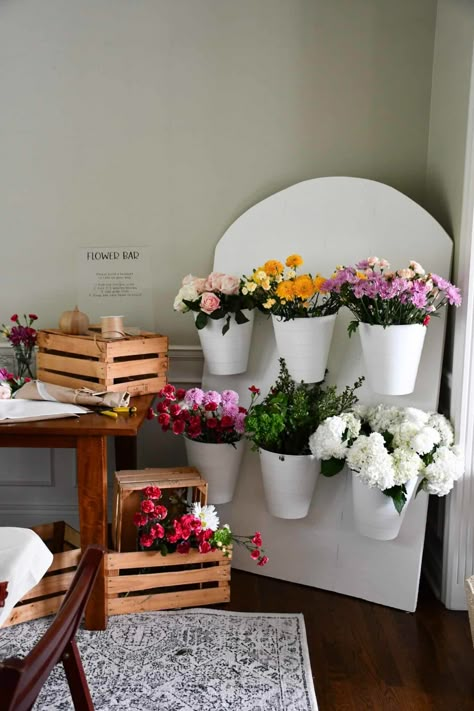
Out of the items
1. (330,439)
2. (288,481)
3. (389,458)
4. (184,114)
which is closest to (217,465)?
(288,481)

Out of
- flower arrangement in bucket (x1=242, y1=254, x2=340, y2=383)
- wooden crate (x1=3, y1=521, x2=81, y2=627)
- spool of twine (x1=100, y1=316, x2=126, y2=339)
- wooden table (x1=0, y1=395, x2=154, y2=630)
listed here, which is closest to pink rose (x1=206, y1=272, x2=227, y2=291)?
flower arrangement in bucket (x1=242, y1=254, x2=340, y2=383)

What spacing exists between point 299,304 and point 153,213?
3.07 ft

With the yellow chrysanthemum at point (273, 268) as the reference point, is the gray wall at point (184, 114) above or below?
above

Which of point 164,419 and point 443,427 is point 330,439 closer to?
point 443,427

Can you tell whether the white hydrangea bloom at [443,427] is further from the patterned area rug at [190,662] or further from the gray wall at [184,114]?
the gray wall at [184,114]

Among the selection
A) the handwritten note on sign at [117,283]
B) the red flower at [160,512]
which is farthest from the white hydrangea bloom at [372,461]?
the handwritten note on sign at [117,283]

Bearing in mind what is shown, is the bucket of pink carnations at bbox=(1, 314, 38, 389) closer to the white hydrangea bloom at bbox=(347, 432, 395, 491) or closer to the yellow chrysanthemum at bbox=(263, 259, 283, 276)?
the yellow chrysanthemum at bbox=(263, 259, 283, 276)

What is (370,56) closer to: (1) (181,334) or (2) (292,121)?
(2) (292,121)

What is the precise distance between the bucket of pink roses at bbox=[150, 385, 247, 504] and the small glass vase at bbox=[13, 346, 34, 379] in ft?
2.36

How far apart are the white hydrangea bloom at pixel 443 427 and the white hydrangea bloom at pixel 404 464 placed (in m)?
0.19

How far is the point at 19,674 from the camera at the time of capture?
105 centimetres

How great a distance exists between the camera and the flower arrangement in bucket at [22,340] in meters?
3.05

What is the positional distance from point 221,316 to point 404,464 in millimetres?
931

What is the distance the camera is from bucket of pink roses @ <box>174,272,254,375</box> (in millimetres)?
2824
